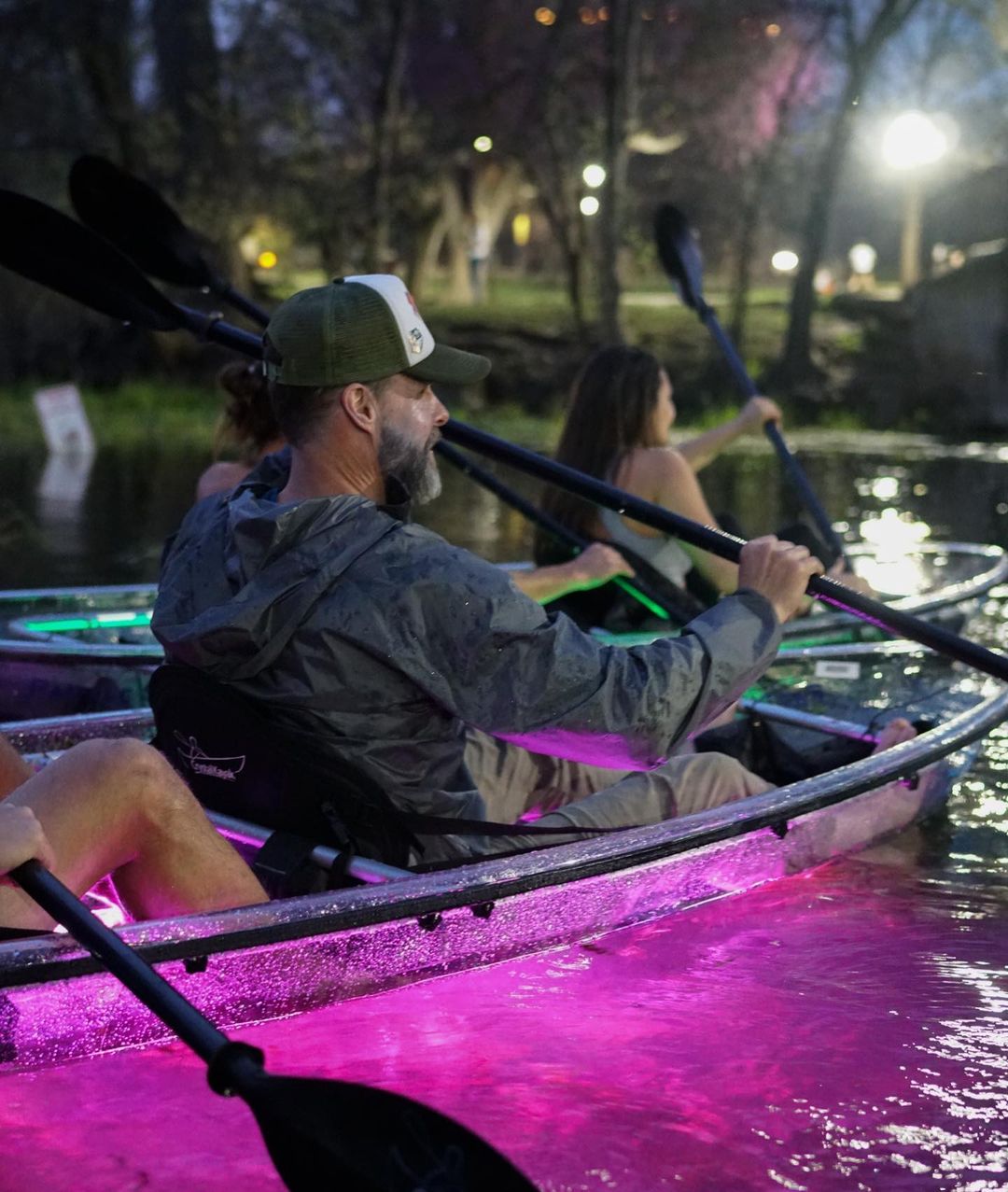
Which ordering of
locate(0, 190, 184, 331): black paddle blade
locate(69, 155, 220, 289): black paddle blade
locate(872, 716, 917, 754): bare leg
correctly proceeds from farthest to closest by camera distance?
locate(69, 155, 220, 289): black paddle blade
locate(872, 716, 917, 754): bare leg
locate(0, 190, 184, 331): black paddle blade

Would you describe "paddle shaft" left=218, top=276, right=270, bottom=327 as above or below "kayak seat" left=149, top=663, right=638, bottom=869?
above

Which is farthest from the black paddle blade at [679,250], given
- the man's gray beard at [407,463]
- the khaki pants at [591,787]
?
the man's gray beard at [407,463]

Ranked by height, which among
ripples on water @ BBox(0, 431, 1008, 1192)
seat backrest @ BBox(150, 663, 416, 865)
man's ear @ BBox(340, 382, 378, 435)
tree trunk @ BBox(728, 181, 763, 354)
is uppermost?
tree trunk @ BBox(728, 181, 763, 354)

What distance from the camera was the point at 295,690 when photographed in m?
3.39

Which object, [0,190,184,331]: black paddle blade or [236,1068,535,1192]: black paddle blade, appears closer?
[236,1068,535,1192]: black paddle blade

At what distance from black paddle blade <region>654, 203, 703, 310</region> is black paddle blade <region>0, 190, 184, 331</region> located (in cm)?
466

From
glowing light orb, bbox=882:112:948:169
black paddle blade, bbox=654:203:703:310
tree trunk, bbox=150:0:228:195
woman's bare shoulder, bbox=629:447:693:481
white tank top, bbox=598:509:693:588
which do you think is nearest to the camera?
woman's bare shoulder, bbox=629:447:693:481

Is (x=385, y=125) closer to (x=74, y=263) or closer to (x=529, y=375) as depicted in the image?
(x=529, y=375)

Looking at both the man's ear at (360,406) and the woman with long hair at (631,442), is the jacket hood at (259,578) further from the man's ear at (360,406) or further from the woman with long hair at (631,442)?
the woman with long hair at (631,442)

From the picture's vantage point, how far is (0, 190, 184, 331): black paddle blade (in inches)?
186

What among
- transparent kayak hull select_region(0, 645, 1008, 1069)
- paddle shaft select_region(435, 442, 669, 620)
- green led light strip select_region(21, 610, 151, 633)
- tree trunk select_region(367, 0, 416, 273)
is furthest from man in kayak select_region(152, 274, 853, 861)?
tree trunk select_region(367, 0, 416, 273)

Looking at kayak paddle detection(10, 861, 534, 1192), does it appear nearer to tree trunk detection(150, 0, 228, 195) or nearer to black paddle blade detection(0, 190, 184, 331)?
black paddle blade detection(0, 190, 184, 331)

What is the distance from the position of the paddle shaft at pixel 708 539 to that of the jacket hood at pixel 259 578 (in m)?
0.83

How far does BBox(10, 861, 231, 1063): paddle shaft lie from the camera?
8.95 ft
